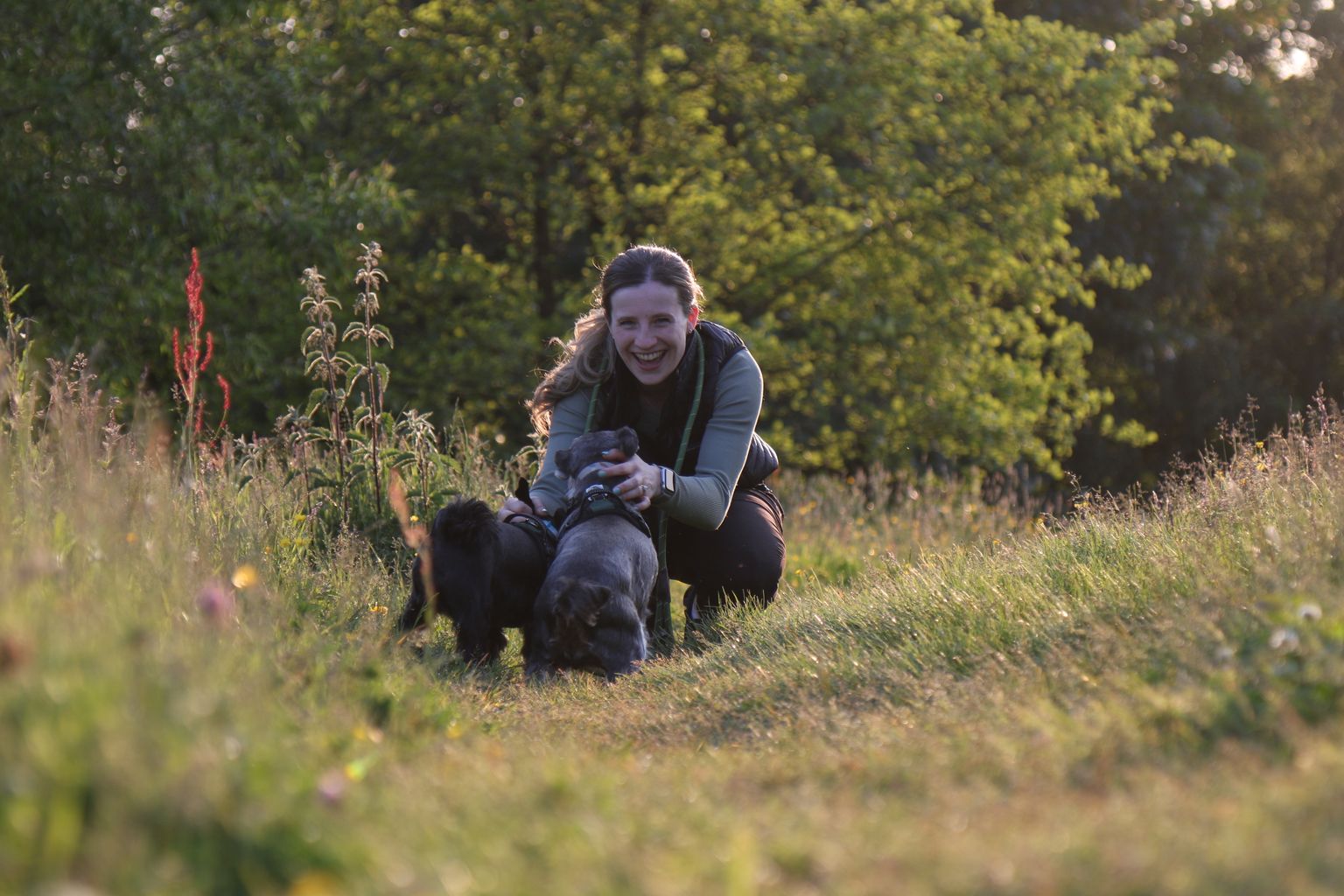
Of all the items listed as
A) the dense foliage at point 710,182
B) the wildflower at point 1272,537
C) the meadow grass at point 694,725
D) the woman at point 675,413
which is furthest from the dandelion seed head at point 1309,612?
the dense foliage at point 710,182

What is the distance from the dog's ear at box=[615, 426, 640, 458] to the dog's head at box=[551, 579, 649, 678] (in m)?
0.59

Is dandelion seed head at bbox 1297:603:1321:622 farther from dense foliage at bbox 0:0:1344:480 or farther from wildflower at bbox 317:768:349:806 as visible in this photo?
dense foliage at bbox 0:0:1344:480

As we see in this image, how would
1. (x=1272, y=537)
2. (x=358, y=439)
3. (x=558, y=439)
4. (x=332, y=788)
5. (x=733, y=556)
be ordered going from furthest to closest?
1. (x=358, y=439)
2. (x=733, y=556)
3. (x=558, y=439)
4. (x=1272, y=537)
5. (x=332, y=788)

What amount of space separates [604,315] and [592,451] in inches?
31.1

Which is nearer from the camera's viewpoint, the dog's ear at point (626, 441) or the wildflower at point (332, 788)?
the wildflower at point (332, 788)

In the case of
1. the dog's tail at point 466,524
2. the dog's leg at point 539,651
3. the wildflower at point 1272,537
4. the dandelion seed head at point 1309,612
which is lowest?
the dog's leg at point 539,651

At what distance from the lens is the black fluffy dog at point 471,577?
5.03 meters

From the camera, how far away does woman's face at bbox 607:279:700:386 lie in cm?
552

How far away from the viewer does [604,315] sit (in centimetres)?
589

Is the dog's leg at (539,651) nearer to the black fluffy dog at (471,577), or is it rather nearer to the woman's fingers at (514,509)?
the black fluffy dog at (471,577)

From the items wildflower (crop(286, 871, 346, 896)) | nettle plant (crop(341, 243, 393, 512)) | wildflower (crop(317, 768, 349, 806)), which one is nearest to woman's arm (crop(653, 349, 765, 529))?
nettle plant (crop(341, 243, 393, 512))


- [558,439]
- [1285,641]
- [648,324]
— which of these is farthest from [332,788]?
[558,439]

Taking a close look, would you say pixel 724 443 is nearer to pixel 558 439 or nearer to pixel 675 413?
pixel 675 413

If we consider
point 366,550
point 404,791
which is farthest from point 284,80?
point 404,791
